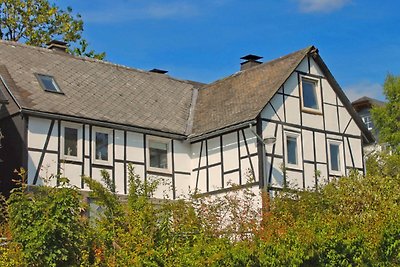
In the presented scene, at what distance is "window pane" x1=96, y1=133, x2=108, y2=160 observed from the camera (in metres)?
27.9

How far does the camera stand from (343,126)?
31266 millimetres

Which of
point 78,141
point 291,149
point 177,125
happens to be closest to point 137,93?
point 177,125

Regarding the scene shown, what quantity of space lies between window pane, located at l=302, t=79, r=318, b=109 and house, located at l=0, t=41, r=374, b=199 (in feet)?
0.13

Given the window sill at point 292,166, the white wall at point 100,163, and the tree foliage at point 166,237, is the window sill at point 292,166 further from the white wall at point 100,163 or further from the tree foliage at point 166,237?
the tree foliage at point 166,237

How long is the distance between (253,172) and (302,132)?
3.05 metres

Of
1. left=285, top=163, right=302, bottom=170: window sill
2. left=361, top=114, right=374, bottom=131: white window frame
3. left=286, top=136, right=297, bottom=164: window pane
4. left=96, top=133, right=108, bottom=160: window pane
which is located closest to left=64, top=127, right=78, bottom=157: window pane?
left=96, top=133, right=108, bottom=160: window pane

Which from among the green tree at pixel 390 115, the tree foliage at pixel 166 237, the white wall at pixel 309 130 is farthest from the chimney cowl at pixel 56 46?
the green tree at pixel 390 115

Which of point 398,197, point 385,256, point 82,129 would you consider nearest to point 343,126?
point 398,197

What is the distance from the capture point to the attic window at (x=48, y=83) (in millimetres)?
28094

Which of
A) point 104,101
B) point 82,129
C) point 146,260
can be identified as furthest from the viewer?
point 104,101

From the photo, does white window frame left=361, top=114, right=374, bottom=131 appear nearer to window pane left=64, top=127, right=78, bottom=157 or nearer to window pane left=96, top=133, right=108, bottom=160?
window pane left=96, top=133, right=108, bottom=160

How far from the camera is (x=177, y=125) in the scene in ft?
101

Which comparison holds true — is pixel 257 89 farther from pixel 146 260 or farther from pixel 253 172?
pixel 146 260

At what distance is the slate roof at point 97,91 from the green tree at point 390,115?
13.8 m
